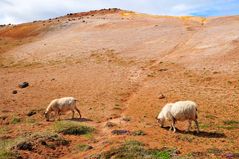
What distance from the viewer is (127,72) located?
5009cm

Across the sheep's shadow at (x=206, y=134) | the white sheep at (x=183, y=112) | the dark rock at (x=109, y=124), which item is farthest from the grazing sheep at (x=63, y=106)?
the sheep's shadow at (x=206, y=134)

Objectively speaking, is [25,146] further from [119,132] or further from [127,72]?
[127,72]

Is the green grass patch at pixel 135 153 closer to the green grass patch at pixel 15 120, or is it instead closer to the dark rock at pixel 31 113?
the green grass patch at pixel 15 120

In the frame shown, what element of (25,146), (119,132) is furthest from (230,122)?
(25,146)

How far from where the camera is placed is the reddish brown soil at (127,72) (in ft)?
88.8

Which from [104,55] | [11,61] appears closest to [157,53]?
[104,55]

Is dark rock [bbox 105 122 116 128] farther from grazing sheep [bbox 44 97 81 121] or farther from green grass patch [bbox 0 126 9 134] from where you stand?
green grass patch [bbox 0 126 9 134]

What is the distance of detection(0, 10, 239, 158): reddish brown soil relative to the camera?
88.8 feet

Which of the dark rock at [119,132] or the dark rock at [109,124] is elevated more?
the dark rock at [109,124]

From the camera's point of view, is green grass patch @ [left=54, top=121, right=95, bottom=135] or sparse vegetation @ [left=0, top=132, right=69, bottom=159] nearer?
sparse vegetation @ [left=0, top=132, right=69, bottom=159]

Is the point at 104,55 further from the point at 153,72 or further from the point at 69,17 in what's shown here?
the point at 69,17

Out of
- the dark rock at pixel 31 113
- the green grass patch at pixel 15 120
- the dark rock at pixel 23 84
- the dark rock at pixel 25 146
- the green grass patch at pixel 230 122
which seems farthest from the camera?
the dark rock at pixel 23 84

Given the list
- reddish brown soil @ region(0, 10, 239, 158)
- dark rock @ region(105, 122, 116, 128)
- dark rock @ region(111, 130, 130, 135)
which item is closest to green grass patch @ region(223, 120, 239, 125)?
reddish brown soil @ region(0, 10, 239, 158)

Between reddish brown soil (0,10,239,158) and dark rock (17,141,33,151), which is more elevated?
reddish brown soil (0,10,239,158)
